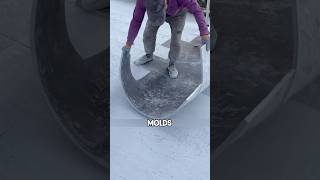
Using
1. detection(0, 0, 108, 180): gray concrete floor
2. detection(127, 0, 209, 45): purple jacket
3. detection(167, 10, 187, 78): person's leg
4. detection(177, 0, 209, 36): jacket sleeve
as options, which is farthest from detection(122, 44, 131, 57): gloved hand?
detection(0, 0, 108, 180): gray concrete floor

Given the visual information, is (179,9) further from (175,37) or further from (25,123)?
(25,123)

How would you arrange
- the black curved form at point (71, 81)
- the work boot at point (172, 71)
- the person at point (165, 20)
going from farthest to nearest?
the work boot at point (172, 71)
the black curved form at point (71, 81)
the person at point (165, 20)

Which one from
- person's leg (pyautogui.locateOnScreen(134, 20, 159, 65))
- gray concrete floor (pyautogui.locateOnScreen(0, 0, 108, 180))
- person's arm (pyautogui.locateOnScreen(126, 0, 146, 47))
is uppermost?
person's arm (pyautogui.locateOnScreen(126, 0, 146, 47))

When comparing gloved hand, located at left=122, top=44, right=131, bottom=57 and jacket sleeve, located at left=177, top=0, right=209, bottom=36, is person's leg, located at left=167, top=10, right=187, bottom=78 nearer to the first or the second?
jacket sleeve, located at left=177, top=0, right=209, bottom=36

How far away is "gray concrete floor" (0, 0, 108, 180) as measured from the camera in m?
3.12

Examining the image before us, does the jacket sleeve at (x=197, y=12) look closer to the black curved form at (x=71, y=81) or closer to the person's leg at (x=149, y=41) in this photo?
the person's leg at (x=149, y=41)

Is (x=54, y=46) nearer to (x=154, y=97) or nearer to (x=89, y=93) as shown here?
(x=89, y=93)

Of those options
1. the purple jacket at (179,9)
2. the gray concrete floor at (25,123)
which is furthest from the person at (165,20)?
the gray concrete floor at (25,123)

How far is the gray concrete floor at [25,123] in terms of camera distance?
312 cm

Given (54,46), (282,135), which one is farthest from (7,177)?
(282,135)

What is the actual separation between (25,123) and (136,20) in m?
1.18

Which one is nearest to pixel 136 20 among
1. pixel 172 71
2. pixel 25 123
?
pixel 172 71

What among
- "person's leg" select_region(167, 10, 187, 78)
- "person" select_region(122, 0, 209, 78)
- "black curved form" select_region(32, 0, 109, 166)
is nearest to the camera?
"person" select_region(122, 0, 209, 78)

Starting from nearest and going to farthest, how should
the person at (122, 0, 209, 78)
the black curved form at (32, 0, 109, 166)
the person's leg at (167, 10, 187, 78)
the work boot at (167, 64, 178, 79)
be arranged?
1. the person at (122, 0, 209, 78)
2. the black curved form at (32, 0, 109, 166)
3. the person's leg at (167, 10, 187, 78)
4. the work boot at (167, 64, 178, 79)
